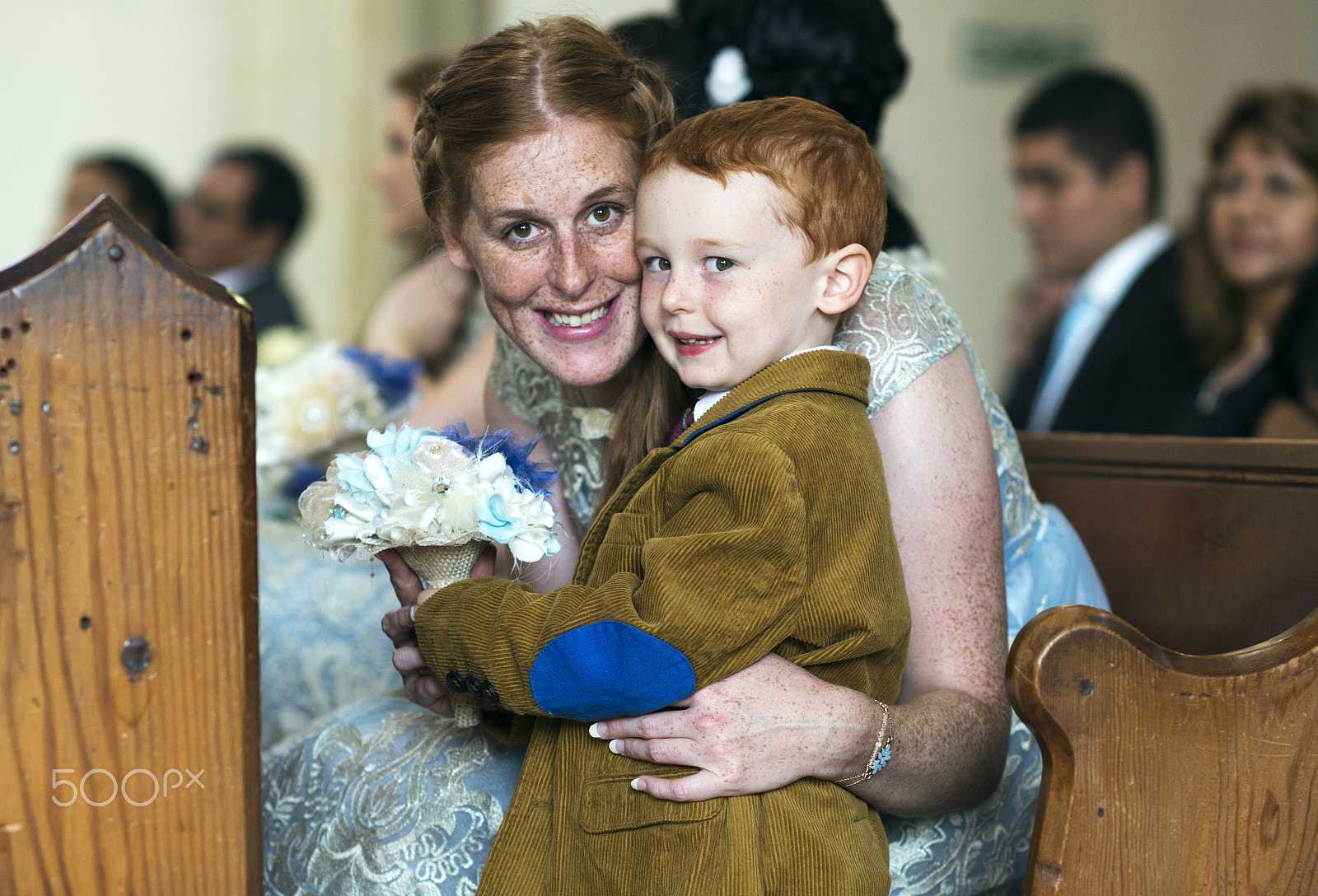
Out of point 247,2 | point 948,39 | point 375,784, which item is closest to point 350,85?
point 247,2

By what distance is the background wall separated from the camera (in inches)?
252

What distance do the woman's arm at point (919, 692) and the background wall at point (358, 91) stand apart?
449 cm

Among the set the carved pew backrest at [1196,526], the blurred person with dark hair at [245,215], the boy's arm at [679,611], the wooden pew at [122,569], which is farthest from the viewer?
the blurred person with dark hair at [245,215]

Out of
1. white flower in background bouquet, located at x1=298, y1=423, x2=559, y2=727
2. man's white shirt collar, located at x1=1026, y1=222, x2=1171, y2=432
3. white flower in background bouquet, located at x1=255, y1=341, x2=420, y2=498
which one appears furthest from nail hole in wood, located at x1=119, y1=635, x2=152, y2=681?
man's white shirt collar, located at x1=1026, y1=222, x2=1171, y2=432

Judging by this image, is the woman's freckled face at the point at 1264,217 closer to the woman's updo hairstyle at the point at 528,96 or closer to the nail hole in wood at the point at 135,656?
the woman's updo hairstyle at the point at 528,96

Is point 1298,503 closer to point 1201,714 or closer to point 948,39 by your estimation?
point 1201,714

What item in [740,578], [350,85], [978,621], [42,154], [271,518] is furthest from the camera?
[42,154]

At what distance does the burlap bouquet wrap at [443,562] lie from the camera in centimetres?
153

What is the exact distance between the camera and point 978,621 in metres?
1.67

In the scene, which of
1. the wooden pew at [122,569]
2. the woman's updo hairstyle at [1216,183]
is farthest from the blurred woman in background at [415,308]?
the woman's updo hairstyle at [1216,183]

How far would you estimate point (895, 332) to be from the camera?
5.66 feet

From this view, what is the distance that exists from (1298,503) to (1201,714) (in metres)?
0.57

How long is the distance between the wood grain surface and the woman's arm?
204 mm
